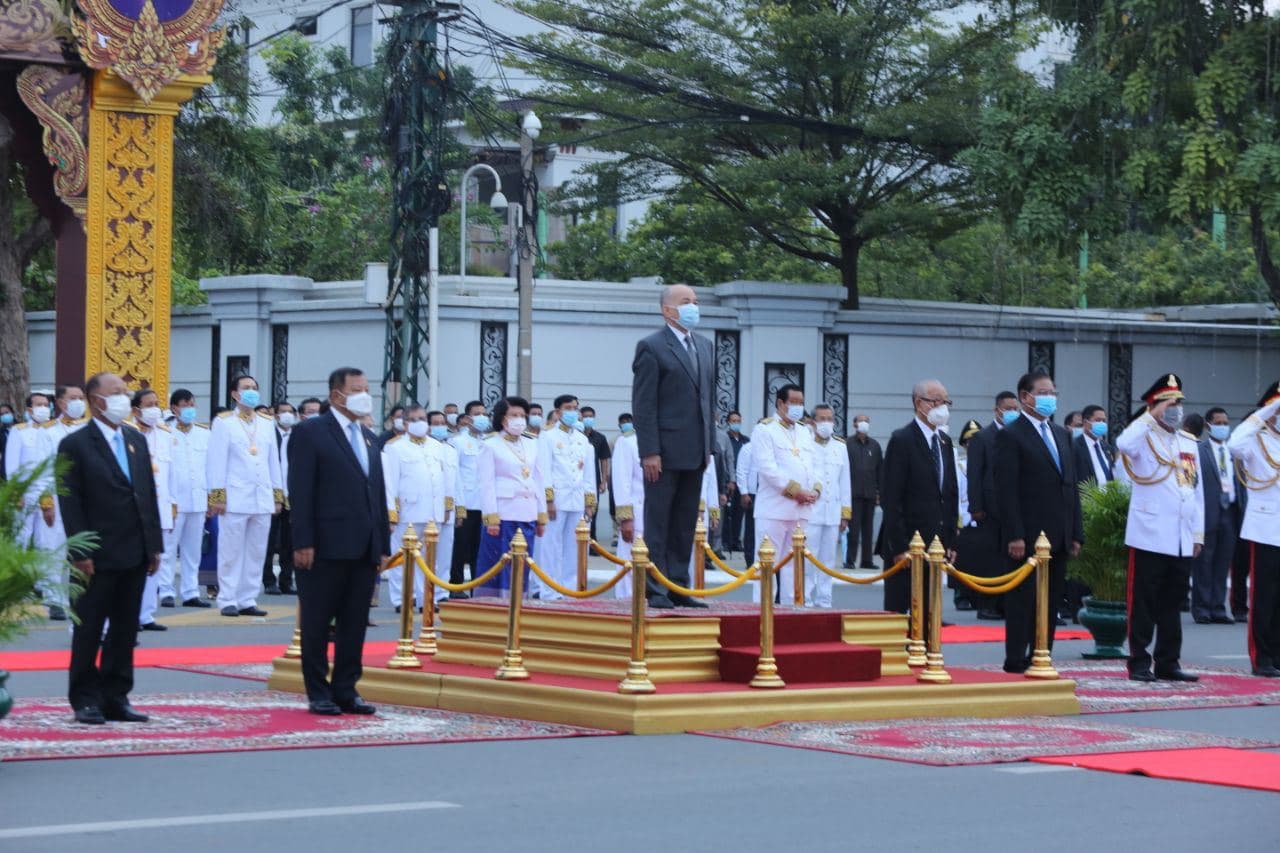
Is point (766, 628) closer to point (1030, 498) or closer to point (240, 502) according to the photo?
point (1030, 498)

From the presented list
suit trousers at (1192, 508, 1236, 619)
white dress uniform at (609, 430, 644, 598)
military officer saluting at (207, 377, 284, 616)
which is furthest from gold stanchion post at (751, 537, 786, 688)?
suit trousers at (1192, 508, 1236, 619)

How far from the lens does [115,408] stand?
1029 cm

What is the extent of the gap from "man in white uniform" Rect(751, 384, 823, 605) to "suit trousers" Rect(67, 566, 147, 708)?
6.84m

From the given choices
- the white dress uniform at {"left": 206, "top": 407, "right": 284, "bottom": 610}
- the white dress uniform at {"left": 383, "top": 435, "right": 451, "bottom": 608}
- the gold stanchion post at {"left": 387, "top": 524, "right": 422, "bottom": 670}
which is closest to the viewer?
the gold stanchion post at {"left": 387, "top": 524, "right": 422, "bottom": 670}

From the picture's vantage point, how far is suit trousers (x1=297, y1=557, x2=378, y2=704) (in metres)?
10.6

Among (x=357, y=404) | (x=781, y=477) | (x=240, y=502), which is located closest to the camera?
(x=357, y=404)

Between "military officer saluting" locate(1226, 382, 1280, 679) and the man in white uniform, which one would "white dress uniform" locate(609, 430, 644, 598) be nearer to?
the man in white uniform

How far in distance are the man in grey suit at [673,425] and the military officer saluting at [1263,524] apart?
4290 mm

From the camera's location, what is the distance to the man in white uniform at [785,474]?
15922 mm

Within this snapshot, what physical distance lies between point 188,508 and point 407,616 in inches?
265

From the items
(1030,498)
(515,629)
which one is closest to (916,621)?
(1030,498)

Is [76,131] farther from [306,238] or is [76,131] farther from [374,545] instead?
[306,238]

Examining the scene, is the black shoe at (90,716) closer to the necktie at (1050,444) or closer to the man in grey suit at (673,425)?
the man in grey suit at (673,425)

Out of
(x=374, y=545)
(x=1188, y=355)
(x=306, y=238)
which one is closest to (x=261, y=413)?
(x=374, y=545)
